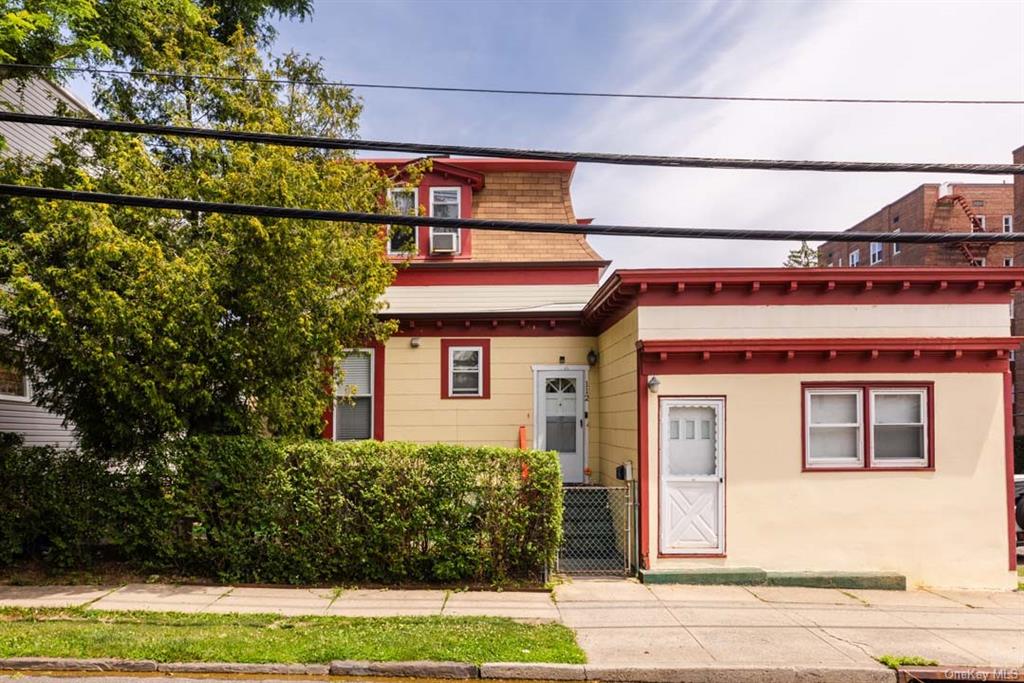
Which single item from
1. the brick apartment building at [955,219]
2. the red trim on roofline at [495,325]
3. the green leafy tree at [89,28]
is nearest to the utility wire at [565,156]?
the green leafy tree at [89,28]

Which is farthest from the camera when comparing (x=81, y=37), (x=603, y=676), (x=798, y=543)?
(x=81, y=37)

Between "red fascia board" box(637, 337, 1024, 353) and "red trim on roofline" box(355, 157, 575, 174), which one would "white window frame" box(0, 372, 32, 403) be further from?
"red fascia board" box(637, 337, 1024, 353)

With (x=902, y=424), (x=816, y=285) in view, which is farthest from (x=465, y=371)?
(x=902, y=424)

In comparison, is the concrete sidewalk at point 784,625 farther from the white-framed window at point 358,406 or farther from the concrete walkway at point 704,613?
the white-framed window at point 358,406

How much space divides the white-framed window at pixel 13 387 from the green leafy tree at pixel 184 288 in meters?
4.69

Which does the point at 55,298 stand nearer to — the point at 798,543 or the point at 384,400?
the point at 384,400

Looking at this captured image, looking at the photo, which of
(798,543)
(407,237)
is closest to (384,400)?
(407,237)

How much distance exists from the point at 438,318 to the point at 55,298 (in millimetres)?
6809

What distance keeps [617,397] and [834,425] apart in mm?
3429

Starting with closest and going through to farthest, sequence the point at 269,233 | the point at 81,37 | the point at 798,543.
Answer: the point at 269,233 < the point at 798,543 < the point at 81,37

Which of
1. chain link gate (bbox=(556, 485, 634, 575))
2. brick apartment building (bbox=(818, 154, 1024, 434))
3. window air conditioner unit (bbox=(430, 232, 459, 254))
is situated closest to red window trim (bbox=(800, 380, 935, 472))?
chain link gate (bbox=(556, 485, 634, 575))

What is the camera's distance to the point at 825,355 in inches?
423

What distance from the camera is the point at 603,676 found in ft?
21.8

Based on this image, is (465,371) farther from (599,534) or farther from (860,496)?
(860,496)
